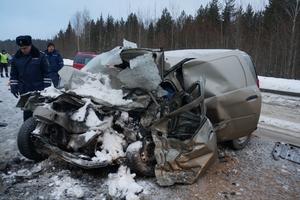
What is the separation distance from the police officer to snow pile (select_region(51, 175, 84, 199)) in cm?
214

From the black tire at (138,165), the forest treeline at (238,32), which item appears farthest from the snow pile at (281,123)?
the forest treeline at (238,32)

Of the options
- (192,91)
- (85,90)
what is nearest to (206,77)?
(192,91)

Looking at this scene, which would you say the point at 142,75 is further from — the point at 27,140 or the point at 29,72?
the point at 29,72

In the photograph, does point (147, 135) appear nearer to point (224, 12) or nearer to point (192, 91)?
point (192, 91)

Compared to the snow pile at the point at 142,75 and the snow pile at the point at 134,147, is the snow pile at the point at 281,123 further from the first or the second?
the snow pile at the point at 134,147

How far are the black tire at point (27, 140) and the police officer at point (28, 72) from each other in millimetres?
1284

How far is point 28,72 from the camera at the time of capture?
6.07m

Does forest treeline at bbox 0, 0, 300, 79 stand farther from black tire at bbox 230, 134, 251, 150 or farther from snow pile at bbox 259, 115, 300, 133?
black tire at bbox 230, 134, 251, 150

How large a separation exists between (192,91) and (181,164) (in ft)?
3.49

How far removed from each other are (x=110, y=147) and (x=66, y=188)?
2.33 feet

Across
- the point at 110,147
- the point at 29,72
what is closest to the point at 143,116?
the point at 110,147

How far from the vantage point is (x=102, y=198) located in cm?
390

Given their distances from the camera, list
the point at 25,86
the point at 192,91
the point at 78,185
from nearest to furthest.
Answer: the point at 78,185 → the point at 192,91 → the point at 25,86

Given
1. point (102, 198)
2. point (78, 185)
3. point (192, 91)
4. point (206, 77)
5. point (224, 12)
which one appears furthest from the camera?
point (224, 12)
